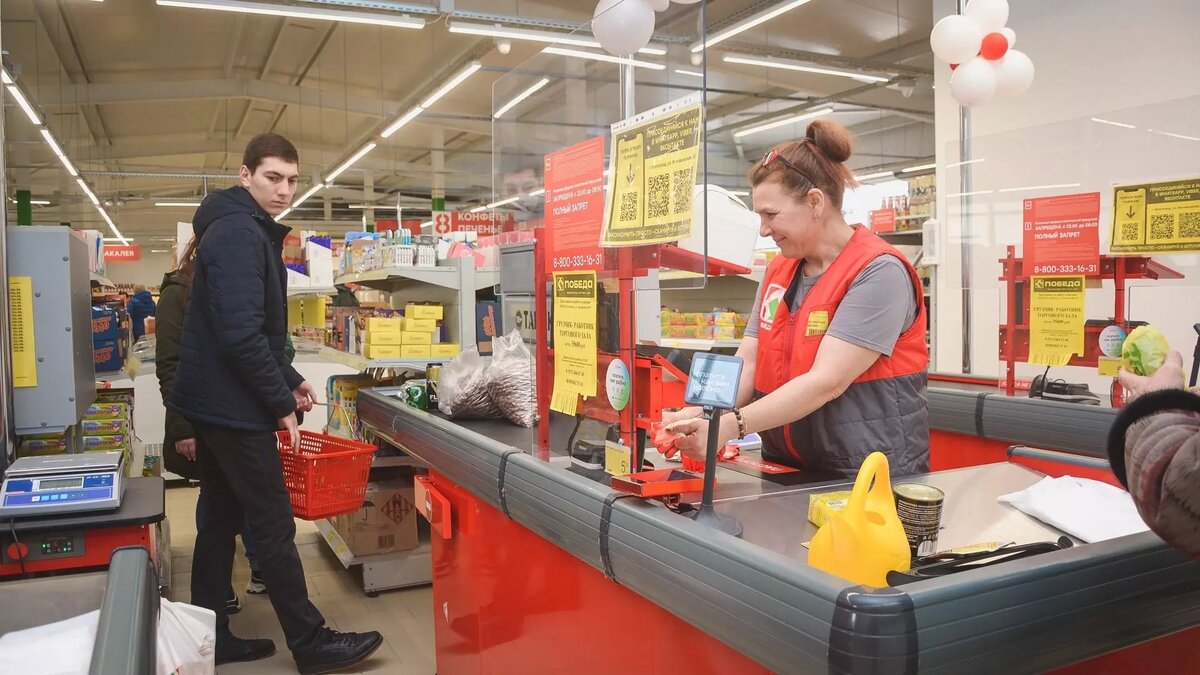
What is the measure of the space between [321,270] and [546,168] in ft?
15.2

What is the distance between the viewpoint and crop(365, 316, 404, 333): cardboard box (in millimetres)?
4391

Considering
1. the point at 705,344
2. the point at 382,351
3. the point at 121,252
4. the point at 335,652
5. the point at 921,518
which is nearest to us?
the point at 921,518

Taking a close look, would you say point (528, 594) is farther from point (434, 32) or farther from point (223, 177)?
point (223, 177)

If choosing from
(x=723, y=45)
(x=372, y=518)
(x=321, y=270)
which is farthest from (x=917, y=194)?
(x=372, y=518)

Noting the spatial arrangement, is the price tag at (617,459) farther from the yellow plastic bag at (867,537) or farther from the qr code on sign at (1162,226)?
the qr code on sign at (1162,226)

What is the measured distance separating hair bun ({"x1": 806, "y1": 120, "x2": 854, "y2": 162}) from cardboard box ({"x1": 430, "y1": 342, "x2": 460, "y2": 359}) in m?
2.85

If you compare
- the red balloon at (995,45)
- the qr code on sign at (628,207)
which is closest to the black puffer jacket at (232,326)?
the qr code on sign at (628,207)

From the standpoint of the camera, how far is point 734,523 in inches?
60.3

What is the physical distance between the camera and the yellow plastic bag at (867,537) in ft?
4.10

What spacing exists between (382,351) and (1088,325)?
10.8ft

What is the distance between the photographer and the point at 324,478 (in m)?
3.60

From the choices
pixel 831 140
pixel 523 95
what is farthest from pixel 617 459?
pixel 523 95

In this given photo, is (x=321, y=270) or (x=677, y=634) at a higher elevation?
(x=321, y=270)

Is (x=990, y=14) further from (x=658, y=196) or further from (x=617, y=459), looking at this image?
(x=617, y=459)
